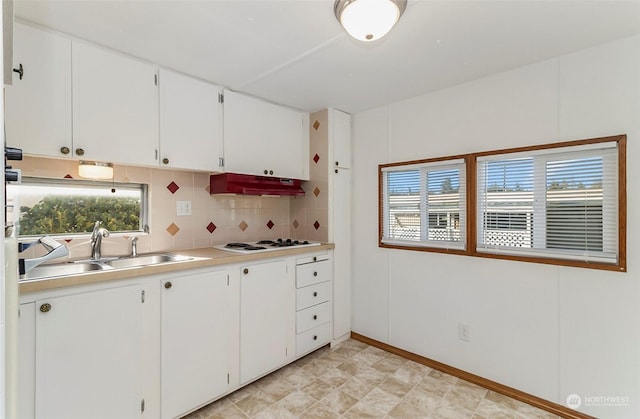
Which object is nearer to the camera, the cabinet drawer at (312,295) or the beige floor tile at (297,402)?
the beige floor tile at (297,402)

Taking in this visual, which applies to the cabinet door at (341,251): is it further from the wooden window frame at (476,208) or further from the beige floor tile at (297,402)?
the beige floor tile at (297,402)

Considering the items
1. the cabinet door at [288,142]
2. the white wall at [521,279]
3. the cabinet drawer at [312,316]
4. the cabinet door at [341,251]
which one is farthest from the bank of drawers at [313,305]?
the cabinet door at [288,142]

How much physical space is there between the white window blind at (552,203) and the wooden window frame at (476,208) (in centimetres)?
3

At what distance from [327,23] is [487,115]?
1389 mm

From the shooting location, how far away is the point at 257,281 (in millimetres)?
2262

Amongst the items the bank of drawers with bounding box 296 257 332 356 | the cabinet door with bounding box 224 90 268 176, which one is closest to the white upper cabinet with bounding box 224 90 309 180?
the cabinet door with bounding box 224 90 268 176

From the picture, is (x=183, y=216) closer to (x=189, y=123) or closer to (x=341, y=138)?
(x=189, y=123)

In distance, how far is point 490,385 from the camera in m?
2.20

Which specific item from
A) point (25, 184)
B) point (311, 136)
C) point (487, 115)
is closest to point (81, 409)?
point (25, 184)

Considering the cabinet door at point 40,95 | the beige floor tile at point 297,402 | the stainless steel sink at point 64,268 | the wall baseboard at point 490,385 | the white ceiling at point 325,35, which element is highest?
the white ceiling at point 325,35

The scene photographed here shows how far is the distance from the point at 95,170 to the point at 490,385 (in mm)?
3113

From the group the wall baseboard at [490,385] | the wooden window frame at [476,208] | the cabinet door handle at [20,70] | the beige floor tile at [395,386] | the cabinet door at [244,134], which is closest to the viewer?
the cabinet door handle at [20,70]

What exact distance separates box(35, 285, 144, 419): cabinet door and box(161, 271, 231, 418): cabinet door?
0.51 feet

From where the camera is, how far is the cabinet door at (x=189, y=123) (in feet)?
6.82
